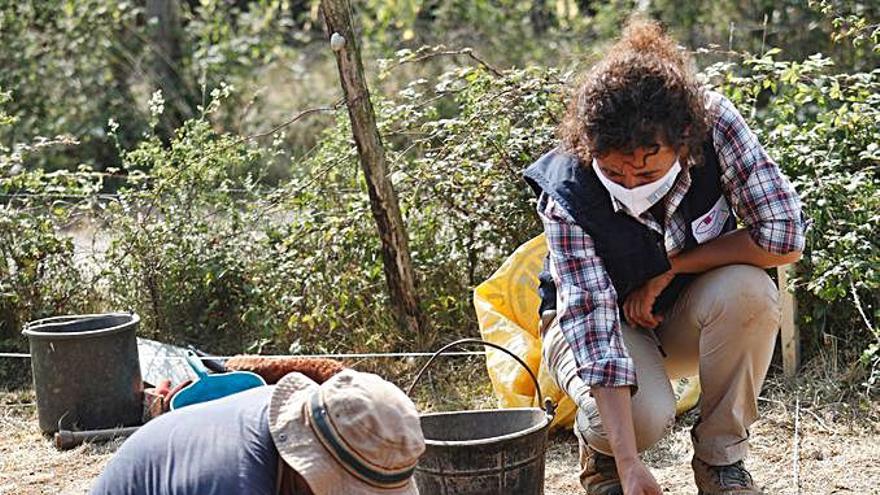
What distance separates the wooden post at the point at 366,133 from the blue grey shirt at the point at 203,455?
2394 mm

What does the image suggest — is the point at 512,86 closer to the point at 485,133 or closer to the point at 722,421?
the point at 485,133

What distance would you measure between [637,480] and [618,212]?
27.6 inches

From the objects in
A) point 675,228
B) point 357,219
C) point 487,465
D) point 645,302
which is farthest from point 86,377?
point 675,228

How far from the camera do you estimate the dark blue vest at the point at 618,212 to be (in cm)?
328

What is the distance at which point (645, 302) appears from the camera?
3.43m

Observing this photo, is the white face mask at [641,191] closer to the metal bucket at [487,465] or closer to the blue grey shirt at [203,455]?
the metal bucket at [487,465]

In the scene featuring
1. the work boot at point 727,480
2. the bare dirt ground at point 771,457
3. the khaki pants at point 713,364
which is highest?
the khaki pants at point 713,364

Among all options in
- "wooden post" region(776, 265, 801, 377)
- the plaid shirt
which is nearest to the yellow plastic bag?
"wooden post" region(776, 265, 801, 377)

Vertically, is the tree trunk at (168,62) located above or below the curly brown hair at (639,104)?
above

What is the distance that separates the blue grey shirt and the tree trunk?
7.94 m

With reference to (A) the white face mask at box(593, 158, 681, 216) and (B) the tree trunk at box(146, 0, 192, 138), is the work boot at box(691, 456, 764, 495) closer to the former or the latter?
(A) the white face mask at box(593, 158, 681, 216)

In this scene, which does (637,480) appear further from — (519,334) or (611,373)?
(519,334)

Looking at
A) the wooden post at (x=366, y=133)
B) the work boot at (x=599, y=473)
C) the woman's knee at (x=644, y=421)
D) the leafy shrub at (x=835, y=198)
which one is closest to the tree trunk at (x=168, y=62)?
the wooden post at (x=366, y=133)

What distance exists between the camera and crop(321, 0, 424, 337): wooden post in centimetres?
484
